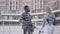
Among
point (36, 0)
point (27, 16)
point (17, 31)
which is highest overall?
point (36, 0)

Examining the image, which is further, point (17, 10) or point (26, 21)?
point (17, 10)

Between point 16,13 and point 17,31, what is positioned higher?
point 16,13

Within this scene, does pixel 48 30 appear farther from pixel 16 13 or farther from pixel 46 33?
pixel 16 13

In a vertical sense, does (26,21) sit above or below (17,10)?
below

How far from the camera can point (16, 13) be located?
48.2 ft

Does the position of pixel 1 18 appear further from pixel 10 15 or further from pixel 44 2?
pixel 44 2

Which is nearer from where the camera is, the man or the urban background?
the man

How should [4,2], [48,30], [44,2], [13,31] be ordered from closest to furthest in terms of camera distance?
[48,30] < [13,31] < [44,2] < [4,2]

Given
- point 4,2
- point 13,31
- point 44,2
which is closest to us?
point 13,31

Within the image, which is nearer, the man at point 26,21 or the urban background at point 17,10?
the man at point 26,21

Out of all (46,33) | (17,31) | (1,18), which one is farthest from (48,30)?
(1,18)

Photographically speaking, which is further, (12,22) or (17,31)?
(12,22)

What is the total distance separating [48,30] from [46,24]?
0.66 feet

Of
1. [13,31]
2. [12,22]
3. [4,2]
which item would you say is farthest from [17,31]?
[4,2]
